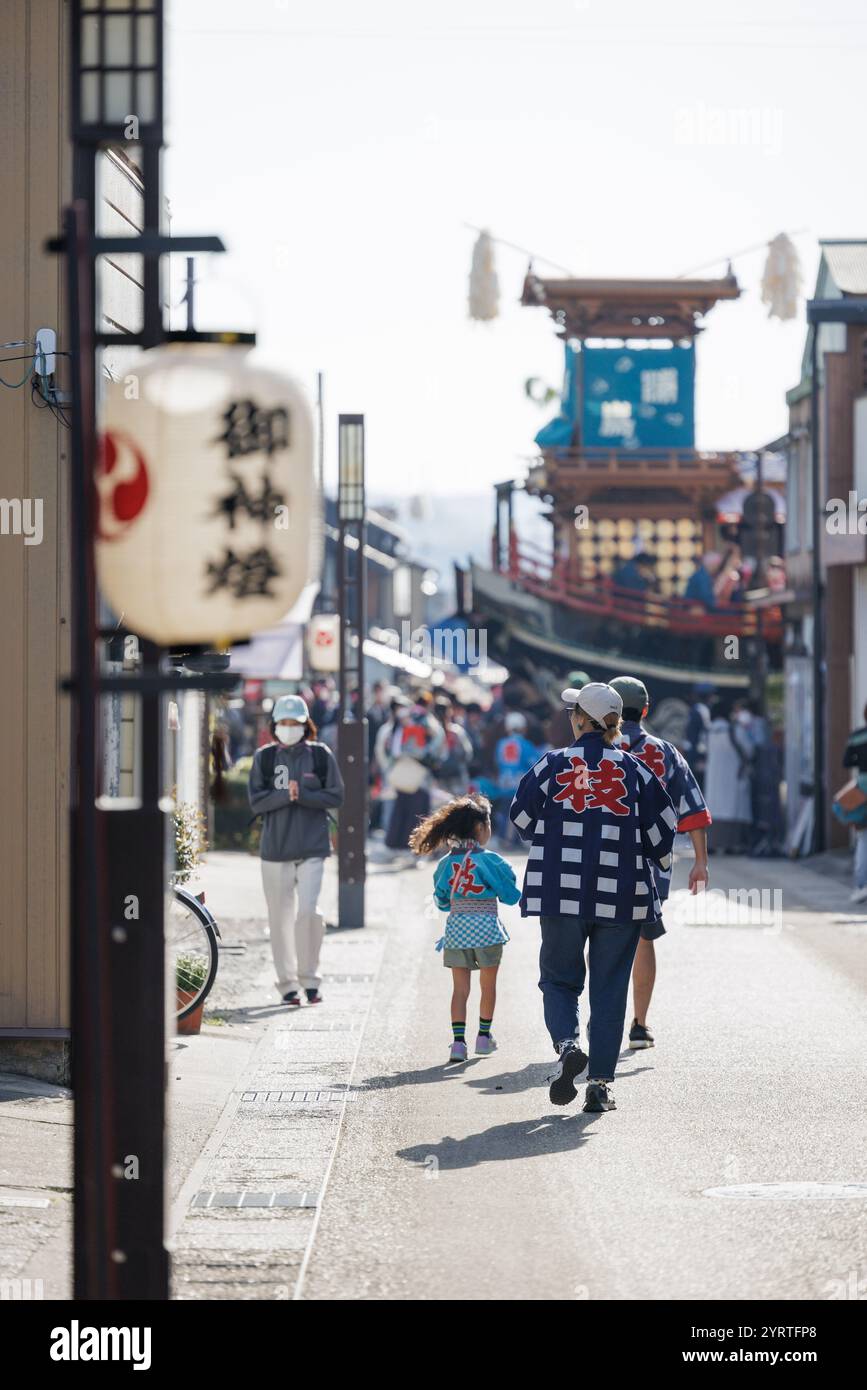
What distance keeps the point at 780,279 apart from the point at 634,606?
724 centimetres

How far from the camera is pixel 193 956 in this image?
11.1 m

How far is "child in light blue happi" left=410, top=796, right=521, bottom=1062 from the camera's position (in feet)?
34.5

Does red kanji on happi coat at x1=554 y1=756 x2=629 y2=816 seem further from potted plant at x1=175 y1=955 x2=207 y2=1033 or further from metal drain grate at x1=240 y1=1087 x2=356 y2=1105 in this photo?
potted plant at x1=175 y1=955 x2=207 y2=1033

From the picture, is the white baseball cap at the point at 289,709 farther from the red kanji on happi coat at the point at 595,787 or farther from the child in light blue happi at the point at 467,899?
the red kanji on happi coat at the point at 595,787

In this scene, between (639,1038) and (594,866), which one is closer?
(594,866)

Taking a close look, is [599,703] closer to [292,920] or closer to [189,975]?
[189,975]

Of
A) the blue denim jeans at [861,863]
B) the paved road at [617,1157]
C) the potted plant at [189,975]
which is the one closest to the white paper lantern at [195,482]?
the paved road at [617,1157]

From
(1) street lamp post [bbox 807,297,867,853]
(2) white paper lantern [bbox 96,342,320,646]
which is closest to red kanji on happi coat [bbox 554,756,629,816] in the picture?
(2) white paper lantern [bbox 96,342,320,646]

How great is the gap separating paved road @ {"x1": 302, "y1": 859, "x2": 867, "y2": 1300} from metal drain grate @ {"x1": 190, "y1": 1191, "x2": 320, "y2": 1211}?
129 mm

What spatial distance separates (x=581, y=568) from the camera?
42.1 m

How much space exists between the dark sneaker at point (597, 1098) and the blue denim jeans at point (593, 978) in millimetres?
79

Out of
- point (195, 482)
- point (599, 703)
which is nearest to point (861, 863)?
point (599, 703)

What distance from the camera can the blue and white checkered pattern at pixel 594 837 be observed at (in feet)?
30.0

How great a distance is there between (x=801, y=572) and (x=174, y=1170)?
2210 centimetres
